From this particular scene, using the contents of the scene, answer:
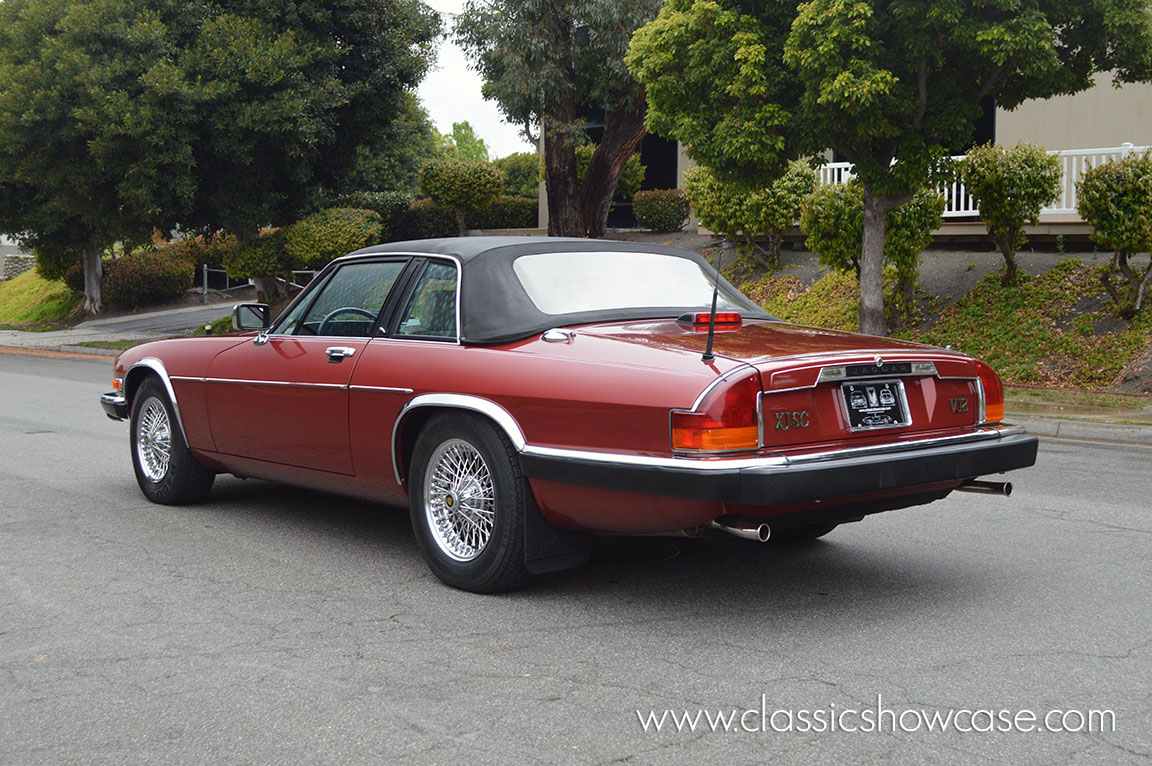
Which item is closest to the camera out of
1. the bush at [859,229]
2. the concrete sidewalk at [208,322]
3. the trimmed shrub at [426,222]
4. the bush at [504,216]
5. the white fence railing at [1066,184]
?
the concrete sidewalk at [208,322]

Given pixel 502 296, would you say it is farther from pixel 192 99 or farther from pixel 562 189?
pixel 562 189

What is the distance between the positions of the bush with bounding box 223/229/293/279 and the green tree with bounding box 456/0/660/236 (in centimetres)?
537

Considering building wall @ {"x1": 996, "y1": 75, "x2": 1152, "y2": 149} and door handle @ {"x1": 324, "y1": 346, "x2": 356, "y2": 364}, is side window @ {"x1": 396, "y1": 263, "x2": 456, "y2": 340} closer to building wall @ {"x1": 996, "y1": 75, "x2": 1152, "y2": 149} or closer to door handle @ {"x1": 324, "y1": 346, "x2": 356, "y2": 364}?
door handle @ {"x1": 324, "y1": 346, "x2": 356, "y2": 364}

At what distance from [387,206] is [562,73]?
951cm

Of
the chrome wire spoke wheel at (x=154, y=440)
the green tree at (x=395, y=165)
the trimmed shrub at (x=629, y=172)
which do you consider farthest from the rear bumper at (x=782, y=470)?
the green tree at (x=395, y=165)

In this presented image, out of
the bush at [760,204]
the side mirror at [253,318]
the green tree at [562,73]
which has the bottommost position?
the side mirror at [253,318]

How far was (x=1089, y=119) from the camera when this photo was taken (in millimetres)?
20172

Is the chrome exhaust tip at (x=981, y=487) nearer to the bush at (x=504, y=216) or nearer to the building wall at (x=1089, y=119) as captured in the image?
the building wall at (x=1089, y=119)

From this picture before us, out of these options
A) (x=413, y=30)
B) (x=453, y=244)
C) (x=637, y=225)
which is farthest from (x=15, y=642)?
(x=637, y=225)

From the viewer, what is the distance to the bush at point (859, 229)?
611 inches

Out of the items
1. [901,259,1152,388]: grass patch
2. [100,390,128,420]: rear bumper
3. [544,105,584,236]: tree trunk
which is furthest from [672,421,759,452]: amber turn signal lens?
[544,105,584,236]: tree trunk

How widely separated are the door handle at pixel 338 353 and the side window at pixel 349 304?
4.0 inches

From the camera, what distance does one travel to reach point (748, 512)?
431 cm

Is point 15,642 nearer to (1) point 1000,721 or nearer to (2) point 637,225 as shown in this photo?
(1) point 1000,721
